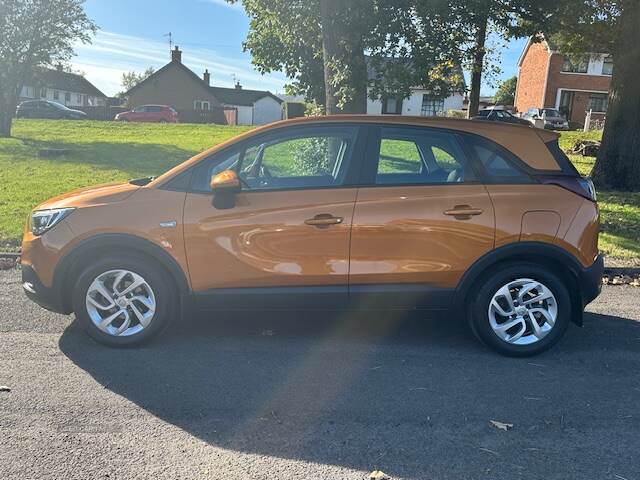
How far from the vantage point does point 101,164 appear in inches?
554

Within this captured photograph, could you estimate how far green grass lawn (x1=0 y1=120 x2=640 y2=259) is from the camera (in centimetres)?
826

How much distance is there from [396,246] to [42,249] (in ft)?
8.81

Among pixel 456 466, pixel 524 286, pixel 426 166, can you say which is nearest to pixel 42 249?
pixel 426 166

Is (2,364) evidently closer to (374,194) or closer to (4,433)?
(4,433)

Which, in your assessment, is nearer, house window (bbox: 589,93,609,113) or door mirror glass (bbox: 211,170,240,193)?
door mirror glass (bbox: 211,170,240,193)

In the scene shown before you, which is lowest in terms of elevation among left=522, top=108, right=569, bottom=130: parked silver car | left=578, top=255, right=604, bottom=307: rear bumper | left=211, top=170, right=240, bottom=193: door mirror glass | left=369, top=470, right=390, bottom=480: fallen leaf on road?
left=369, top=470, right=390, bottom=480: fallen leaf on road

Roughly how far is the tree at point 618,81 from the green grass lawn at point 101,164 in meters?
0.53

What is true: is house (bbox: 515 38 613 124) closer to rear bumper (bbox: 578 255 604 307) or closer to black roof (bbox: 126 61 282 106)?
black roof (bbox: 126 61 282 106)

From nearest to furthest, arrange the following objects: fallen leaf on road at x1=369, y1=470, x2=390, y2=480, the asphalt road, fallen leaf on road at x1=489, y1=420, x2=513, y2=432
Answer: fallen leaf on road at x1=369, y1=470, x2=390, y2=480
the asphalt road
fallen leaf on road at x1=489, y1=420, x2=513, y2=432

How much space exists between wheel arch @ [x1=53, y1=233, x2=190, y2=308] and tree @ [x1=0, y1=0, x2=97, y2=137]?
18.4 metres

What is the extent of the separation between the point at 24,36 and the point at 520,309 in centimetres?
2077

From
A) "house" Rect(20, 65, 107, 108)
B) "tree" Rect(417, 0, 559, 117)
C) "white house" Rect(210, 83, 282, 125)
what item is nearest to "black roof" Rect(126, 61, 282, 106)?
"white house" Rect(210, 83, 282, 125)

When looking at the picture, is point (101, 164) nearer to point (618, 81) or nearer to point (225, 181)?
point (225, 181)

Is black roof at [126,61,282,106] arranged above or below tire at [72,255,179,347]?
above
